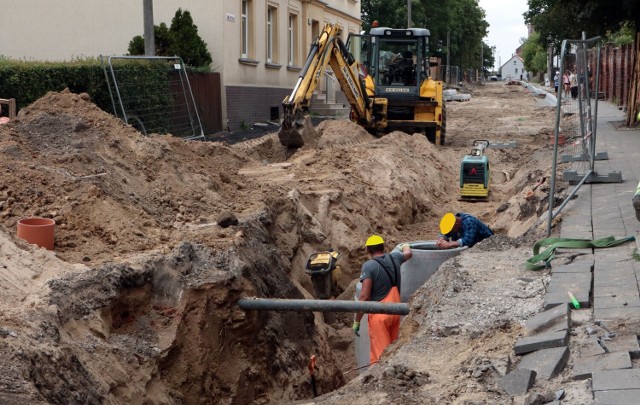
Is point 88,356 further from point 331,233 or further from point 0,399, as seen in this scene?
point 331,233

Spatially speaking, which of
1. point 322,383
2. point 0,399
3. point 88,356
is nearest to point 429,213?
point 322,383

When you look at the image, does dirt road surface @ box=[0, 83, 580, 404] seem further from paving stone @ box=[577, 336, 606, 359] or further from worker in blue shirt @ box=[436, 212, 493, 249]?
worker in blue shirt @ box=[436, 212, 493, 249]

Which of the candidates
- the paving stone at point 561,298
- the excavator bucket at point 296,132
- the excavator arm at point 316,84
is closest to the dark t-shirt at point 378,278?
the paving stone at point 561,298

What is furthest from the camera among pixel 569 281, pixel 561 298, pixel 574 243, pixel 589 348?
pixel 574 243

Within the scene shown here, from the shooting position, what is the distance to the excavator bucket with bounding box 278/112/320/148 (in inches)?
687

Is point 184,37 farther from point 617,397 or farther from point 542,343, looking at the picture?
point 617,397

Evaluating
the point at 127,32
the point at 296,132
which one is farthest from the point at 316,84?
the point at 127,32

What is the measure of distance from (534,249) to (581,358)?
2.92 metres

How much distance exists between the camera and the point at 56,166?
1009 centimetres

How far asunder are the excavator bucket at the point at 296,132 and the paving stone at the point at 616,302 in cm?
1128

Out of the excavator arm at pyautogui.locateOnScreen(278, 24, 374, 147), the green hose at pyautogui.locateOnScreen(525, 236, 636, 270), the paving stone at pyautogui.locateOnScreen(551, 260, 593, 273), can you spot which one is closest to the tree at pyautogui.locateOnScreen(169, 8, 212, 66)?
the excavator arm at pyautogui.locateOnScreen(278, 24, 374, 147)

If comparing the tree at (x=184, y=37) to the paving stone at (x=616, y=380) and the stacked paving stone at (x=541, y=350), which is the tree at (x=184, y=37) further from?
the paving stone at (x=616, y=380)

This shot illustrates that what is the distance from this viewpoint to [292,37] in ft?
105

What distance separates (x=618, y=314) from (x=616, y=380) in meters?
1.33
